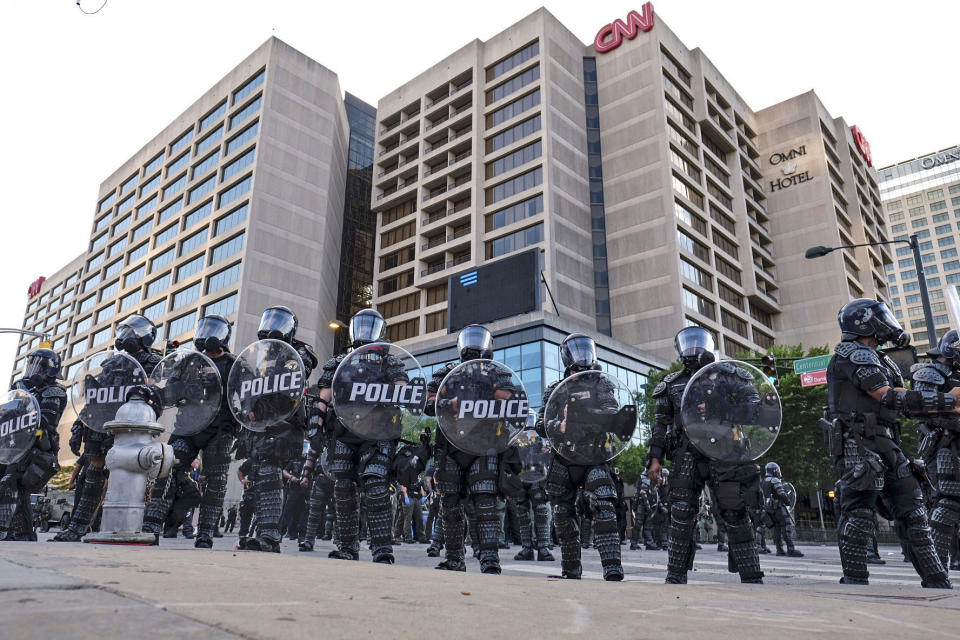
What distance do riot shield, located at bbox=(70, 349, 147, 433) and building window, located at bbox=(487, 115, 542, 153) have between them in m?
46.6

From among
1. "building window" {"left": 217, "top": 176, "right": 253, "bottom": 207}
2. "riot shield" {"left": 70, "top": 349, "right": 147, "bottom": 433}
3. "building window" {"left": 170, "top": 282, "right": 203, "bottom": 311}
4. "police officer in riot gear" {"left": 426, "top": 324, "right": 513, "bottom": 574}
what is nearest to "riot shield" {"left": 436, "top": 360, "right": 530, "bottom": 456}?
"police officer in riot gear" {"left": 426, "top": 324, "right": 513, "bottom": 574}

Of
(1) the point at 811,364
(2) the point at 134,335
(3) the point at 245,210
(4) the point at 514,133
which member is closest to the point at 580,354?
(2) the point at 134,335

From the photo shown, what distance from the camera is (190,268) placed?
182ft

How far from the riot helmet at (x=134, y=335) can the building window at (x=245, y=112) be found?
50.9 metres

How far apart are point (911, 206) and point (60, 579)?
480 ft

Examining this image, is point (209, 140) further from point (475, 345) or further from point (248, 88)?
point (475, 345)

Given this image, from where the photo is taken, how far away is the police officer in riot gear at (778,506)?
12.4 m

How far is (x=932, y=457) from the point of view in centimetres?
664

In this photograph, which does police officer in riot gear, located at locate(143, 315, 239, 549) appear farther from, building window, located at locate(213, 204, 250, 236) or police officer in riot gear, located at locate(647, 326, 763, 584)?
building window, located at locate(213, 204, 250, 236)

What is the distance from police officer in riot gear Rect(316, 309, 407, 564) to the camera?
5906mm

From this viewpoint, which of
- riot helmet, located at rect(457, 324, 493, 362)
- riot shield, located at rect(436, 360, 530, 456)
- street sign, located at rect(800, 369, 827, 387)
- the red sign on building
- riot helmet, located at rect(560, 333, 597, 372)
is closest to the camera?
riot shield, located at rect(436, 360, 530, 456)

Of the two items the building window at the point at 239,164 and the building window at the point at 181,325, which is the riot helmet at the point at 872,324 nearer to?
the building window at the point at 239,164

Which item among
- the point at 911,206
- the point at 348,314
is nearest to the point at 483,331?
the point at 348,314

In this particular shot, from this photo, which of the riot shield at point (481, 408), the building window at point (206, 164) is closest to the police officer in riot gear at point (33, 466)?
the riot shield at point (481, 408)
